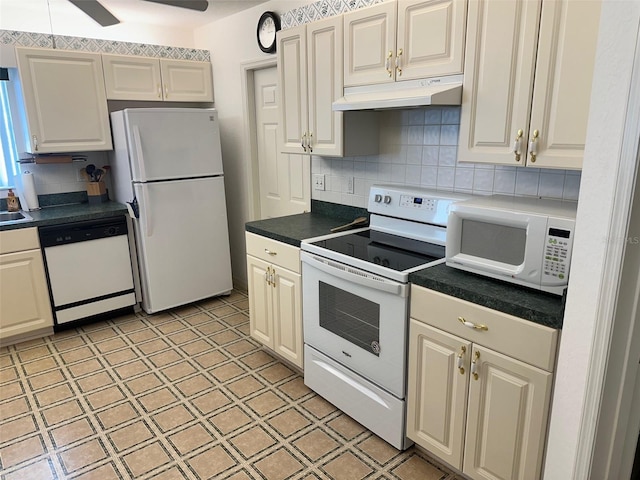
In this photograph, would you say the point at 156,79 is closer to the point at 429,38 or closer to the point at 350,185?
the point at 350,185

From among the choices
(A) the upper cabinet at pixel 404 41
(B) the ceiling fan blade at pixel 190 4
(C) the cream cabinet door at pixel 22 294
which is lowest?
(C) the cream cabinet door at pixel 22 294

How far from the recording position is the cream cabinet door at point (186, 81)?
3.80 metres

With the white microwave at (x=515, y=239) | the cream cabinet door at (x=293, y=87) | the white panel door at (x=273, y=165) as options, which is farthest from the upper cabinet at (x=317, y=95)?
the white microwave at (x=515, y=239)

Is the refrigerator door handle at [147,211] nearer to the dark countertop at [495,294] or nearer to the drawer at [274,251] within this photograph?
the drawer at [274,251]

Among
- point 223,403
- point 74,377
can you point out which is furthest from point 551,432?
point 74,377

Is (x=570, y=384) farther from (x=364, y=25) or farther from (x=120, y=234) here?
(x=120, y=234)

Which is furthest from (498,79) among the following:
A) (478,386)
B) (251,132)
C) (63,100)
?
(63,100)

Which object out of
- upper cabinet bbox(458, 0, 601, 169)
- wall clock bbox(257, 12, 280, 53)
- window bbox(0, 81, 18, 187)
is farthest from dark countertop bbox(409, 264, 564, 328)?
window bbox(0, 81, 18, 187)

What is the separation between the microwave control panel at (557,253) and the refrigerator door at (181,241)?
286 centimetres

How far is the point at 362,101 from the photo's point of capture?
2205mm

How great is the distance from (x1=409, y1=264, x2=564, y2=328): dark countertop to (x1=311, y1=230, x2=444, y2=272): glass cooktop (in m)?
0.15

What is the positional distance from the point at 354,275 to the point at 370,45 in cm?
118

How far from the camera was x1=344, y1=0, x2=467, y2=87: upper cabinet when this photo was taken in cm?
190

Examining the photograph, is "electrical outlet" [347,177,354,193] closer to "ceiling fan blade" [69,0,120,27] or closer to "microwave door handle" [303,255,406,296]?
"microwave door handle" [303,255,406,296]
